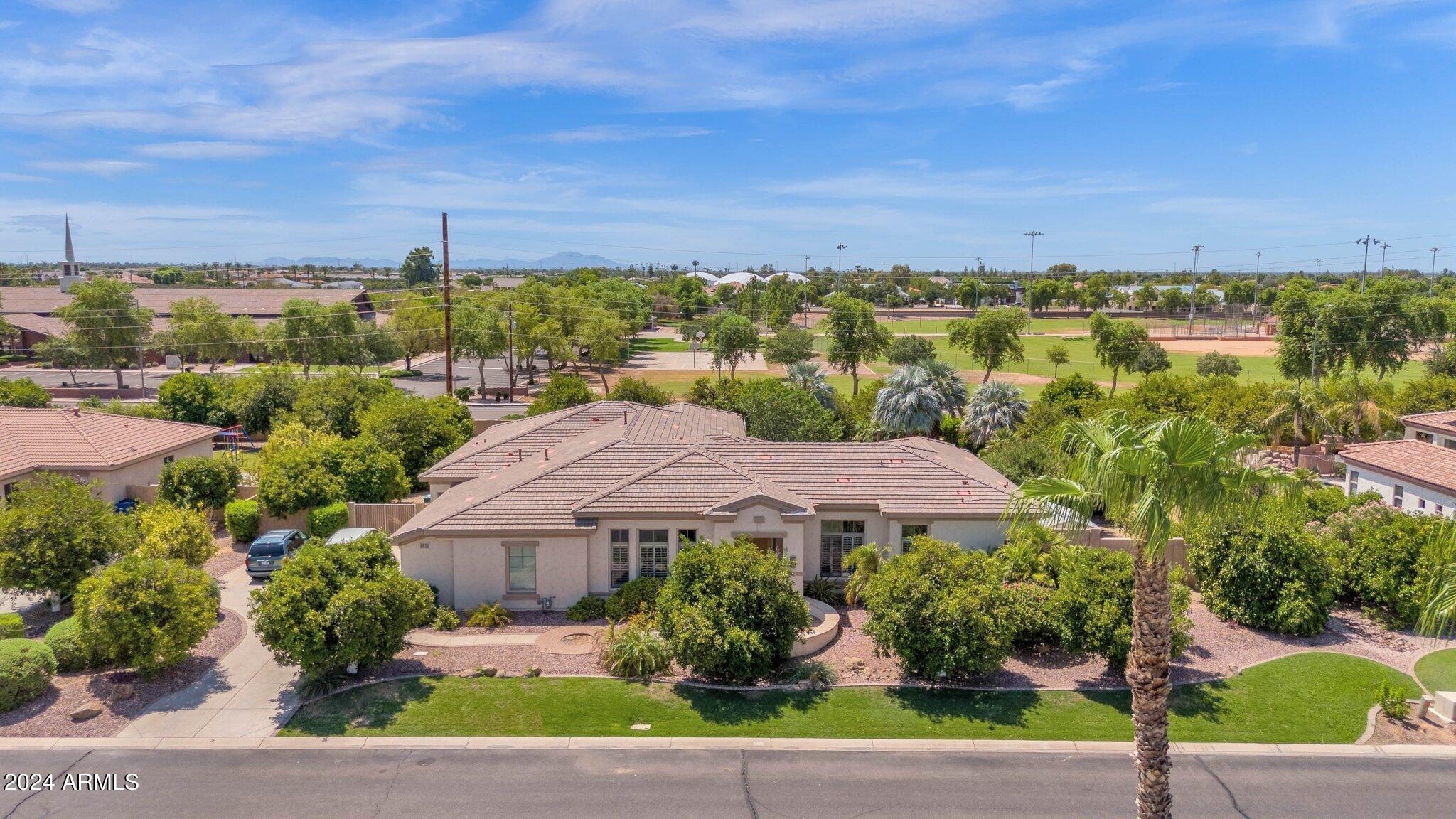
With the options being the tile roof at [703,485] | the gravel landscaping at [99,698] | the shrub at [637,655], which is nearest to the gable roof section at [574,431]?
the tile roof at [703,485]

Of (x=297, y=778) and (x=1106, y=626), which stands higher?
(x=1106, y=626)

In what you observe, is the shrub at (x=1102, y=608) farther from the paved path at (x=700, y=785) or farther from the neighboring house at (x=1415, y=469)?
the neighboring house at (x=1415, y=469)

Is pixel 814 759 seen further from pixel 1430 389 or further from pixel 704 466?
pixel 1430 389

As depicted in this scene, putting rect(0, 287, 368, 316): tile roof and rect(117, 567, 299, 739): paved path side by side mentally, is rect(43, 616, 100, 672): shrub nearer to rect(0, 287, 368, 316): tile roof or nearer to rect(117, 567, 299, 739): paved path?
rect(117, 567, 299, 739): paved path

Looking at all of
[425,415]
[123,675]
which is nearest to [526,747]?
[123,675]

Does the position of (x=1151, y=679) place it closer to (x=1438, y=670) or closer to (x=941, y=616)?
(x=941, y=616)

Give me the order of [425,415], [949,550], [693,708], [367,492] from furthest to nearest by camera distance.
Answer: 1. [425,415]
2. [367,492]
3. [949,550]
4. [693,708]
